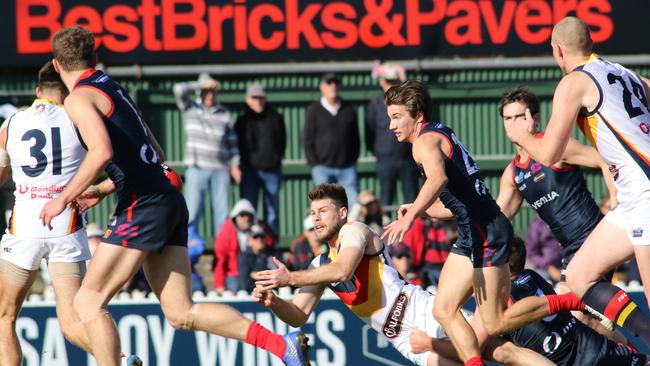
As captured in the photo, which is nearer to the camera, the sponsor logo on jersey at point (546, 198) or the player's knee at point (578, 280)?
the player's knee at point (578, 280)

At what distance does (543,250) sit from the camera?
1257cm

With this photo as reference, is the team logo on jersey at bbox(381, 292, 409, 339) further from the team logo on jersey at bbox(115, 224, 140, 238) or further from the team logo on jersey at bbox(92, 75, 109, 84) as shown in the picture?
the team logo on jersey at bbox(92, 75, 109, 84)

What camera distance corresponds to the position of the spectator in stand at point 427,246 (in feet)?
40.0

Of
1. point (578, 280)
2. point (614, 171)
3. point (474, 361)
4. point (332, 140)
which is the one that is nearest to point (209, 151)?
point (332, 140)

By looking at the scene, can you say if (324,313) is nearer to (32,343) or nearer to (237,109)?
(32,343)

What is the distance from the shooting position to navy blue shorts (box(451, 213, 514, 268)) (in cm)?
768

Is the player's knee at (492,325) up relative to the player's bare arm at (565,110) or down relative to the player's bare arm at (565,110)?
down

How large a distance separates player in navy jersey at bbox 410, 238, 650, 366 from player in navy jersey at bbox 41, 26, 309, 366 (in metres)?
1.36

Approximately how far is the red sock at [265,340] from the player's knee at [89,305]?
2.90 feet

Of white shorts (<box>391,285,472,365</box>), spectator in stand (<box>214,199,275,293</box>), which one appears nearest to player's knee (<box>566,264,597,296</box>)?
white shorts (<box>391,285,472,365</box>)

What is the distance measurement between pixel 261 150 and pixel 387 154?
1.39m

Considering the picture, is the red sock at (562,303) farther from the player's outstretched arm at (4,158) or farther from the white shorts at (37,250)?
the player's outstretched arm at (4,158)

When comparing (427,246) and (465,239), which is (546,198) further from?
(427,246)

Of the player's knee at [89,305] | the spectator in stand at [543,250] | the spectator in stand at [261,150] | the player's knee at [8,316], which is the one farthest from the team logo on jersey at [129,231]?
the spectator in stand at [261,150]
